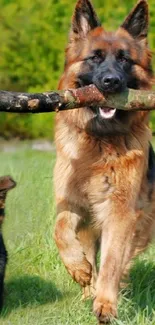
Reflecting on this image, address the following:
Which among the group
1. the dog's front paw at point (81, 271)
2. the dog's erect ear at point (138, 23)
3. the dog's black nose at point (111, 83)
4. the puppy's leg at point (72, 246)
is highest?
the dog's erect ear at point (138, 23)

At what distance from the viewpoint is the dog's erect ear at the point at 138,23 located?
22.9 feet

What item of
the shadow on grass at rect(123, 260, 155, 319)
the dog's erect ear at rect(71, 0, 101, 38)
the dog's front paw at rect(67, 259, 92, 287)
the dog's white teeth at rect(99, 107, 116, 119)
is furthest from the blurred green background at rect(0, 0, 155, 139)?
the dog's front paw at rect(67, 259, 92, 287)

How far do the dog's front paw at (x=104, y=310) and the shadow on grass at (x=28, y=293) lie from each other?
1.04 metres

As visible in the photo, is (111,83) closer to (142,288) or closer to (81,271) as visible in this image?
(81,271)

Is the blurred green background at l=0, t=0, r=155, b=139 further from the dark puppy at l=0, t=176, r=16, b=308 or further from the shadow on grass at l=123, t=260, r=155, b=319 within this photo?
the dark puppy at l=0, t=176, r=16, b=308

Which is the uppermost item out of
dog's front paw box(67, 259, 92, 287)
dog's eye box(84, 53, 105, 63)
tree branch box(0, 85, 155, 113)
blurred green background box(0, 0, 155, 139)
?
blurred green background box(0, 0, 155, 139)

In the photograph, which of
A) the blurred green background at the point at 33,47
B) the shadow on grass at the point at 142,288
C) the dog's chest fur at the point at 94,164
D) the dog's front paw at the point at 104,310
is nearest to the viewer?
the dog's front paw at the point at 104,310

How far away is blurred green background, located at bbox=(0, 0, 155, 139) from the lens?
22.5 m

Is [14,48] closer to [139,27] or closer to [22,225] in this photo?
[22,225]

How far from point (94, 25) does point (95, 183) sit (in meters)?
1.33

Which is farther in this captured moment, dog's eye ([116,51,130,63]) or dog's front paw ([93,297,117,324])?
dog's eye ([116,51,130,63])

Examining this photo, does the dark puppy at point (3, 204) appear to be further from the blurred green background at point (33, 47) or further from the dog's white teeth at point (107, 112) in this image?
the blurred green background at point (33, 47)

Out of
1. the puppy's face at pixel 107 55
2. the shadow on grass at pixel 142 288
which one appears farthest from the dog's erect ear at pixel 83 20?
the shadow on grass at pixel 142 288

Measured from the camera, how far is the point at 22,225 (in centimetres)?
944
